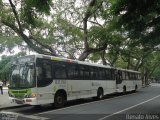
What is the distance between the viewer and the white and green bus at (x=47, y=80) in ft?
50.2

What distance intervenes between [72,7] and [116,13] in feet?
57.4

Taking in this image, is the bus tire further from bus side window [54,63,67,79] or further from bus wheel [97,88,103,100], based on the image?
bus side window [54,63,67,79]

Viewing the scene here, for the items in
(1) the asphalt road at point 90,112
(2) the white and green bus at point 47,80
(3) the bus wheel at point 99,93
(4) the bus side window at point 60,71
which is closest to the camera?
(1) the asphalt road at point 90,112

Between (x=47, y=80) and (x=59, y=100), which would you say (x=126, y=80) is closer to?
(x=59, y=100)

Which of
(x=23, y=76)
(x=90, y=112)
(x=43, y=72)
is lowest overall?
(x=90, y=112)

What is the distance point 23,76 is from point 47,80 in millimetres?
1411

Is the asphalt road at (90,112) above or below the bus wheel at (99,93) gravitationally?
below

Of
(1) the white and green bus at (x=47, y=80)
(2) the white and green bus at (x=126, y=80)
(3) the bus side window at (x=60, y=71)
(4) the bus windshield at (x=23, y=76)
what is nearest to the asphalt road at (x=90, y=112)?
(1) the white and green bus at (x=47, y=80)

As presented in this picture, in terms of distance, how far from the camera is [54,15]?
2686 cm

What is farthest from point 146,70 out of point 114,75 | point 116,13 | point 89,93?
point 116,13

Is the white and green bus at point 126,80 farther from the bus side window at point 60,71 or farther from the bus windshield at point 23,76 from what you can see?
the bus windshield at point 23,76

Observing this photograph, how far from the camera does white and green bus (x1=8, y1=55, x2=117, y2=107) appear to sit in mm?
15305

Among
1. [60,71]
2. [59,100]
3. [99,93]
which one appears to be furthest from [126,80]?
[59,100]

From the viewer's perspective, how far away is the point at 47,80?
642 inches
